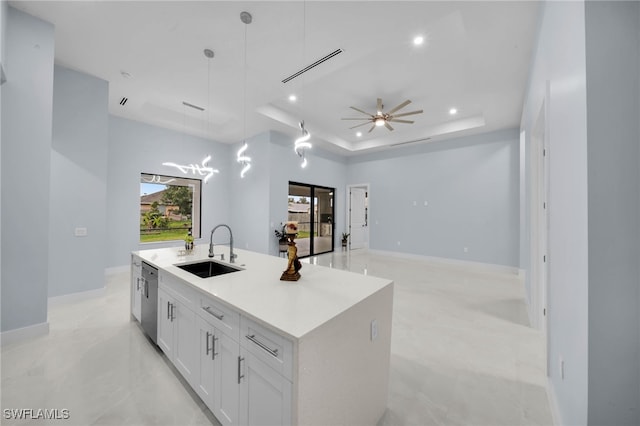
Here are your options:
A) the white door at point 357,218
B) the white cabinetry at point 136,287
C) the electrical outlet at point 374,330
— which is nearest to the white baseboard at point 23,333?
the white cabinetry at point 136,287

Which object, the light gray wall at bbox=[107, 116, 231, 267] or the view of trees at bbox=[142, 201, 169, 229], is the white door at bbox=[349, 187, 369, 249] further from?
the view of trees at bbox=[142, 201, 169, 229]

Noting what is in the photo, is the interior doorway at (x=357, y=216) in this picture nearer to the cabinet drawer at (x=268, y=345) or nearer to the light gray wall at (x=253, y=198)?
the light gray wall at (x=253, y=198)

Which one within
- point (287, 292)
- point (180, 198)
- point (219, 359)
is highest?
point (180, 198)

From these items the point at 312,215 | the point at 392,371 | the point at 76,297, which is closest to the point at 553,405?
the point at 392,371

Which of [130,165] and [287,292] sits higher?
[130,165]

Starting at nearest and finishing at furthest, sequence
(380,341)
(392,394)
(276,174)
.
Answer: (380,341) → (392,394) → (276,174)

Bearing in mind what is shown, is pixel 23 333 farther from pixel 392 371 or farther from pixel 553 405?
pixel 553 405

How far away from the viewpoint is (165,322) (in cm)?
214

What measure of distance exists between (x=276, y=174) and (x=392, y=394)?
5.10m

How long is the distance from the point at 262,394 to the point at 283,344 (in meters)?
0.34

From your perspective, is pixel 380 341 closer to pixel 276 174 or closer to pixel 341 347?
pixel 341 347

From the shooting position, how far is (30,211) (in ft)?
8.41

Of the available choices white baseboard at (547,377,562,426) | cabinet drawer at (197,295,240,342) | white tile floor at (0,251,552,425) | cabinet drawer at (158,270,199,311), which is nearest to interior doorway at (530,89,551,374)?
white tile floor at (0,251,552,425)

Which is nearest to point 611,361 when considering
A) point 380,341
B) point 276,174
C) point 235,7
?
point 380,341
